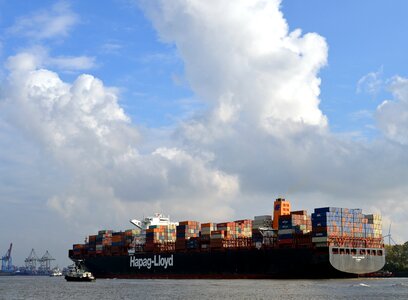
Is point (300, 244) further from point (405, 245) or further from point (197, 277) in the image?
point (405, 245)

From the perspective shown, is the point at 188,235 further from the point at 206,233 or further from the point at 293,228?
the point at 293,228

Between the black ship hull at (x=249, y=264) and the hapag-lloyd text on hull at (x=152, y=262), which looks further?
the hapag-lloyd text on hull at (x=152, y=262)

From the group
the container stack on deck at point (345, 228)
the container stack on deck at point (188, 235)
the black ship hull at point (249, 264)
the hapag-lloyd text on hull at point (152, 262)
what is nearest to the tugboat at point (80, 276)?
the hapag-lloyd text on hull at point (152, 262)

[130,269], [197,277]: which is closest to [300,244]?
[197,277]

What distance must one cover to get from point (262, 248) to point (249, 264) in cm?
406

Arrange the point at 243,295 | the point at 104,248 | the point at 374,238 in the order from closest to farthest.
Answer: the point at 243,295 → the point at 374,238 → the point at 104,248

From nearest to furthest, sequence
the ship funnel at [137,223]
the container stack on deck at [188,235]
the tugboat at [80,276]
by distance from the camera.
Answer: the tugboat at [80,276] → the container stack on deck at [188,235] → the ship funnel at [137,223]

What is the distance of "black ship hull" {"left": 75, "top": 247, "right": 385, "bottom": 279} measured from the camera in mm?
94562

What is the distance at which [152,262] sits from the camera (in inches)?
4759

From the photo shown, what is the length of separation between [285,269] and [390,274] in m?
58.4

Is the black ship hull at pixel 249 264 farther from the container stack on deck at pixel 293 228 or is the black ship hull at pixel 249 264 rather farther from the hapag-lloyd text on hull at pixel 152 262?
the container stack on deck at pixel 293 228

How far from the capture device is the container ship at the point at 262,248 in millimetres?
95188

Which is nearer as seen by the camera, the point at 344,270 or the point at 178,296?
the point at 178,296

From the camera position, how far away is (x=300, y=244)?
96.9m
